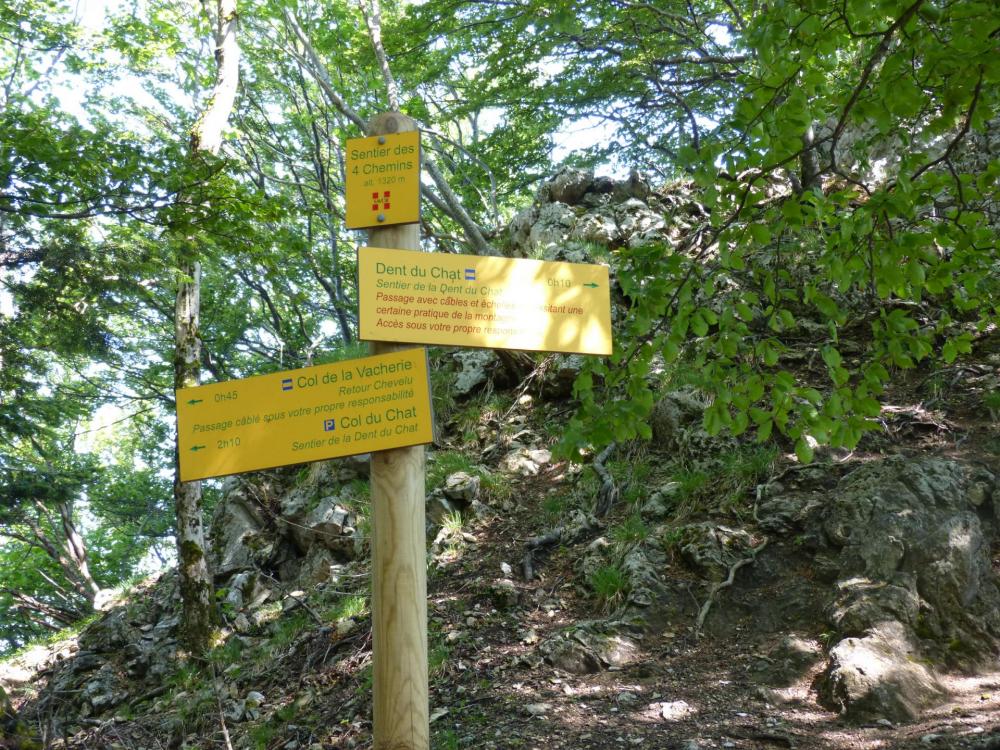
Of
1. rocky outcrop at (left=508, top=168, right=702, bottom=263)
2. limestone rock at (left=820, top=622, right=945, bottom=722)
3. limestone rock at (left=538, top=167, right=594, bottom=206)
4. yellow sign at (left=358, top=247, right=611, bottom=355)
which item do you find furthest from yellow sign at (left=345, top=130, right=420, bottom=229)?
limestone rock at (left=538, top=167, right=594, bottom=206)

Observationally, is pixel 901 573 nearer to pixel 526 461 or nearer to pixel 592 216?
pixel 526 461

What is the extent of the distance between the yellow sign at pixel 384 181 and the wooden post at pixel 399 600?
1.87ft

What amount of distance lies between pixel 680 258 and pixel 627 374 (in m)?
0.63

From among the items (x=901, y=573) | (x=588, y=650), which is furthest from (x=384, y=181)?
(x=901, y=573)

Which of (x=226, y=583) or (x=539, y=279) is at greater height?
(x=539, y=279)

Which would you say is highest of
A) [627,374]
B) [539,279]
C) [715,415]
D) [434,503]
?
[539,279]

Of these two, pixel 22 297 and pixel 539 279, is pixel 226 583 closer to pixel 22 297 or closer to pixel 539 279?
pixel 22 297

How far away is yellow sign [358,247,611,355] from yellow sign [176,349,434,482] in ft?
0.51

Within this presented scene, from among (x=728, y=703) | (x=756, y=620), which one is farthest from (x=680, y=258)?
(x=756, y=620)

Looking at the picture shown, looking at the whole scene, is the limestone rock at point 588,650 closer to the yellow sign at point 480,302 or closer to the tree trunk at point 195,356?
the yellow sign at point 480,302

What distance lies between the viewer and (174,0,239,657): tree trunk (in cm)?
713

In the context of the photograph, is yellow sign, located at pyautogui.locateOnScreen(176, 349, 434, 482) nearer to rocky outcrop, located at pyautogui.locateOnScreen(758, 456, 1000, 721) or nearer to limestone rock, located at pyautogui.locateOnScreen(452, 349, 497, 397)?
rocky outcrop, located at pyautogui.locateOnScreen(758, 456, 1000, 721)

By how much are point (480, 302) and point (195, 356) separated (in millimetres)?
5773

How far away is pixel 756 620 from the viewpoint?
4.89m
